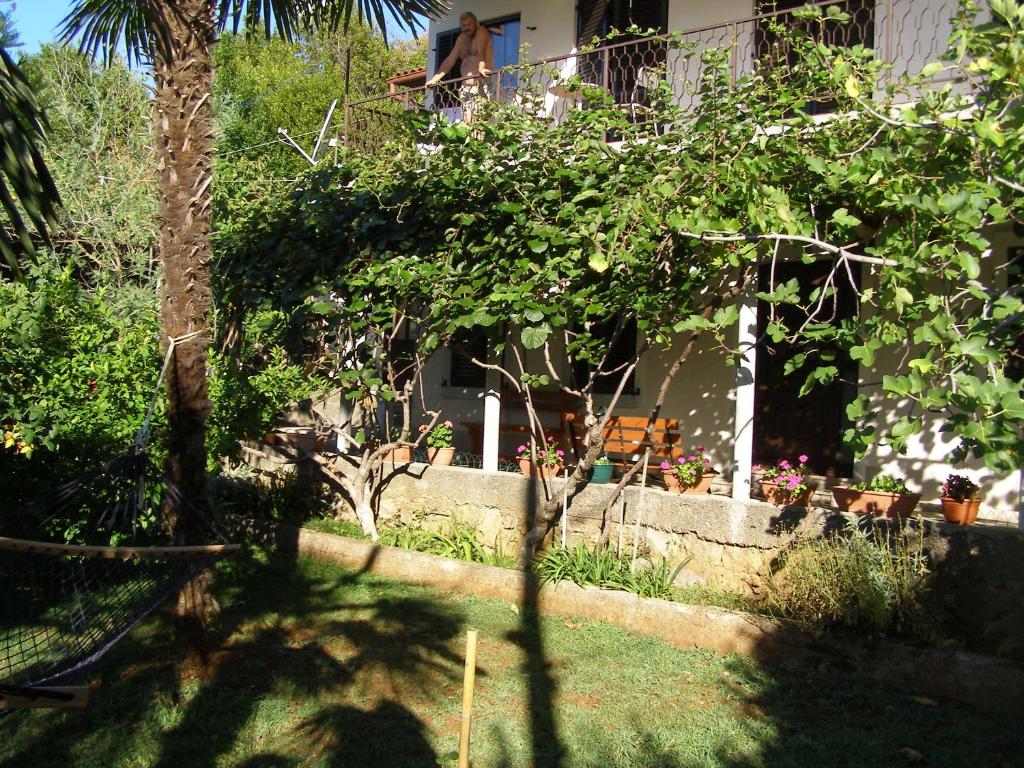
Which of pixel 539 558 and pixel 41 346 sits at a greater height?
pixel 41 346

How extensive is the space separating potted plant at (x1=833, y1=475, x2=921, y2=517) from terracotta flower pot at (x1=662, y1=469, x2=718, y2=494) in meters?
1.07

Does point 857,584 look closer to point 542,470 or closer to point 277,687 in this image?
point 542,470

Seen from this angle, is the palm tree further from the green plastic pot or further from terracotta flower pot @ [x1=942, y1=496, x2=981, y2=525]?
terracotta flower pot @ [x1=942, y1=496, x2=981, y2=525]

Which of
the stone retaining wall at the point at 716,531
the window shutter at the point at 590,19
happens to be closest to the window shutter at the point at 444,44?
the window shutter at the point at 590,19

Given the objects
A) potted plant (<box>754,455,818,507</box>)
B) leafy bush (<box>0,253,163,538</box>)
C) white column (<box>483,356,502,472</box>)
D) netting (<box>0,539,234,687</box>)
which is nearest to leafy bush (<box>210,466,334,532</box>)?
white column (<box>483,356,502,472</box>)

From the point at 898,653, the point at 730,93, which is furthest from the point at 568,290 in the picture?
the point at 898,653

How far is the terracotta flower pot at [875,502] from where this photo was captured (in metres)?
6.87

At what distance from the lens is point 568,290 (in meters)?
7.18

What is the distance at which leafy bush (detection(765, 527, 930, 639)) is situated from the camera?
575 centimetres

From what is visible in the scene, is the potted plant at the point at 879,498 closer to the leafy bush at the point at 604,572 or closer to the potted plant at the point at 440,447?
the leafy bush at the point at 604,572

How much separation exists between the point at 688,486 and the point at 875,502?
150 centimetres

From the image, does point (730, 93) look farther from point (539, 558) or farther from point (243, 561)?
point (243, 561)

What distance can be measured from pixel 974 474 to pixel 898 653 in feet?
9.23

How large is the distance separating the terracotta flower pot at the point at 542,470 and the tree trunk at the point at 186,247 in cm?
328
